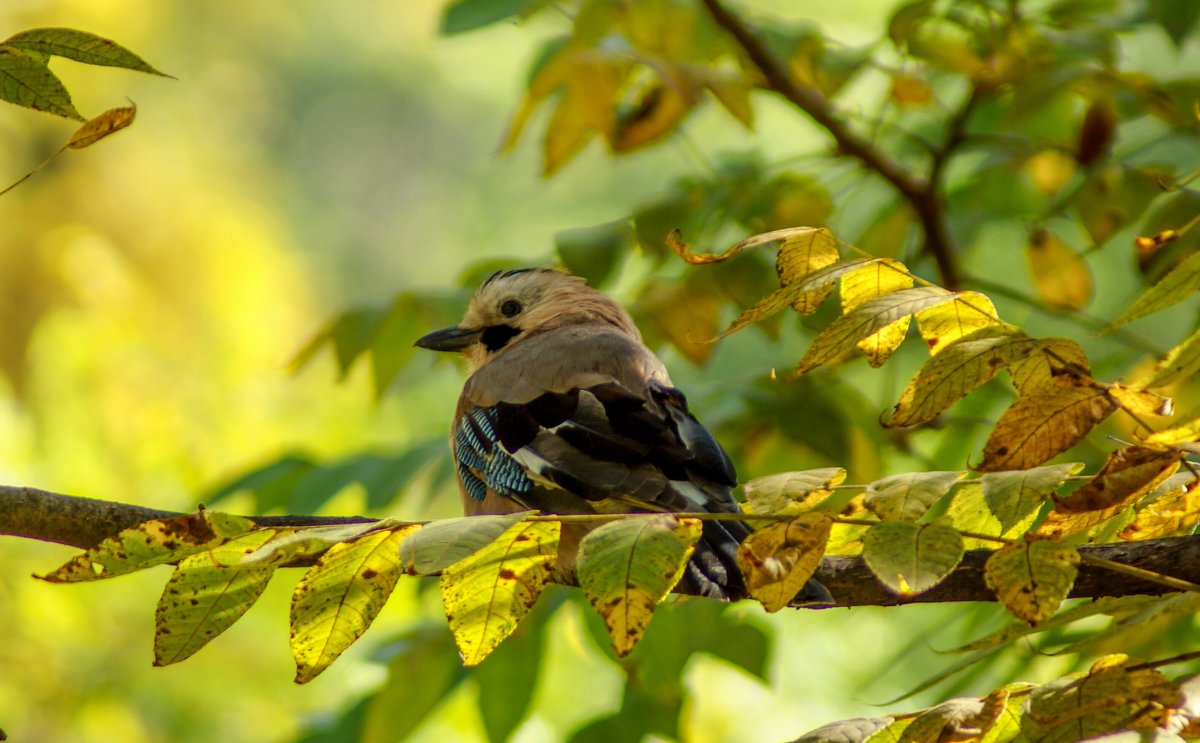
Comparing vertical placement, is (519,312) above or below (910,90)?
below

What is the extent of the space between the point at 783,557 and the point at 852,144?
1.64 m

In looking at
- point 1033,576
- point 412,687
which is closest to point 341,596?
point 1033,576

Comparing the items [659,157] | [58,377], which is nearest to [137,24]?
[659,157]

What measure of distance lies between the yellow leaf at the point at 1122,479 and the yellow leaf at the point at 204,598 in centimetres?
75

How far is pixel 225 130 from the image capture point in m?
12.1

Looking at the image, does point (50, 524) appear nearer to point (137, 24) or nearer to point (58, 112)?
point (58, 112)

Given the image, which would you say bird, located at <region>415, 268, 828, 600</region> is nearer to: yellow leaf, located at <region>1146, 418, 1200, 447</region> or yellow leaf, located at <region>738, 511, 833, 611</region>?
yellow leaf, located at <region>738, 511, 833, 611</region>

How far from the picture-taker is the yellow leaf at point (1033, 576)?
43.1 inches

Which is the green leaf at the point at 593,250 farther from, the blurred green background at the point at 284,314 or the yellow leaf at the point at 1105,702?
the yellow leaf at the point at 1105,702

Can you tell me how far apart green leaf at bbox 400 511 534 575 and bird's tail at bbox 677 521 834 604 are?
1.49 ft

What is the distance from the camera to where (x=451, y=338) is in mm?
3271

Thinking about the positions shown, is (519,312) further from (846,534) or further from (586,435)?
(846,534)

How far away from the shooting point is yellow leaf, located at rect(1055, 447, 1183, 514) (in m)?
1.15

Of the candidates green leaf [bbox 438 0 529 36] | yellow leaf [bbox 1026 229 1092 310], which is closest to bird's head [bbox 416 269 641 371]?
green leaf [bbox 438 0 529 36]
